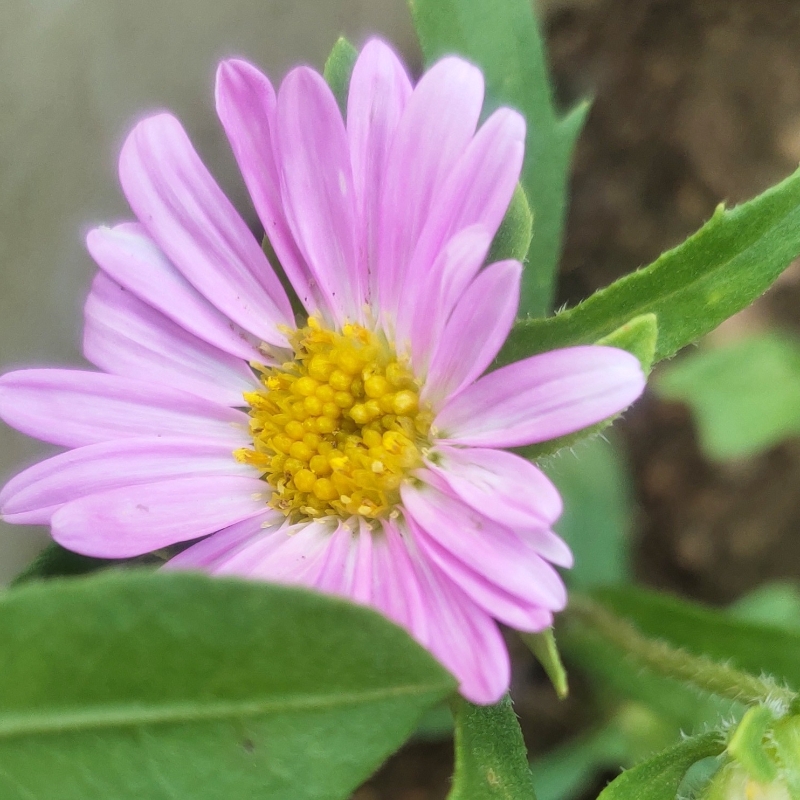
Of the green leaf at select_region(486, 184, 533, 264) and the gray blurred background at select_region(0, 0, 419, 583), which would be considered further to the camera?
the gray blurred background at select_region(0, 0, 419, 583)

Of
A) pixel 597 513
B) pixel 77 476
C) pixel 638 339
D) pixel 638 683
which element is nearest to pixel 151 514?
pixel 77 476

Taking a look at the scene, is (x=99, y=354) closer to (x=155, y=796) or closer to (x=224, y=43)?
(x=155, y=796)

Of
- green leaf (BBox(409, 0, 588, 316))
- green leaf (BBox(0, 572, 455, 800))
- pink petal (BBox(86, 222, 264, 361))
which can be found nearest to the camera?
green leaf (BBox(0, 572, 455, 800))

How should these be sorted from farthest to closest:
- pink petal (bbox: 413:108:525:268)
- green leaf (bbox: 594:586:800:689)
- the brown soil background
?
the brown soil background, green leaf (bbox: 594:586:800:689), pink petal (bbox: 413:108:525:268)

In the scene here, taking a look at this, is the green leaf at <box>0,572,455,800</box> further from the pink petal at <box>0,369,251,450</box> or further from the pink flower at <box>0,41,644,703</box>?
the pink petal at <box>0,369,251,450</box>

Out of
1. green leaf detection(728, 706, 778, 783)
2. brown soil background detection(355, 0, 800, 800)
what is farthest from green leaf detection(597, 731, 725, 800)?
brown soil background detection(355, 0, 800, 800)

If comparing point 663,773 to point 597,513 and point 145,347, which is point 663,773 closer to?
point 145,347

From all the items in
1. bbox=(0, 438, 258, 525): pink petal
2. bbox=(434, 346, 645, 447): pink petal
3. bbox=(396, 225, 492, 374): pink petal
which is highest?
bbox=(396, 225, 492, 374): pink petal
